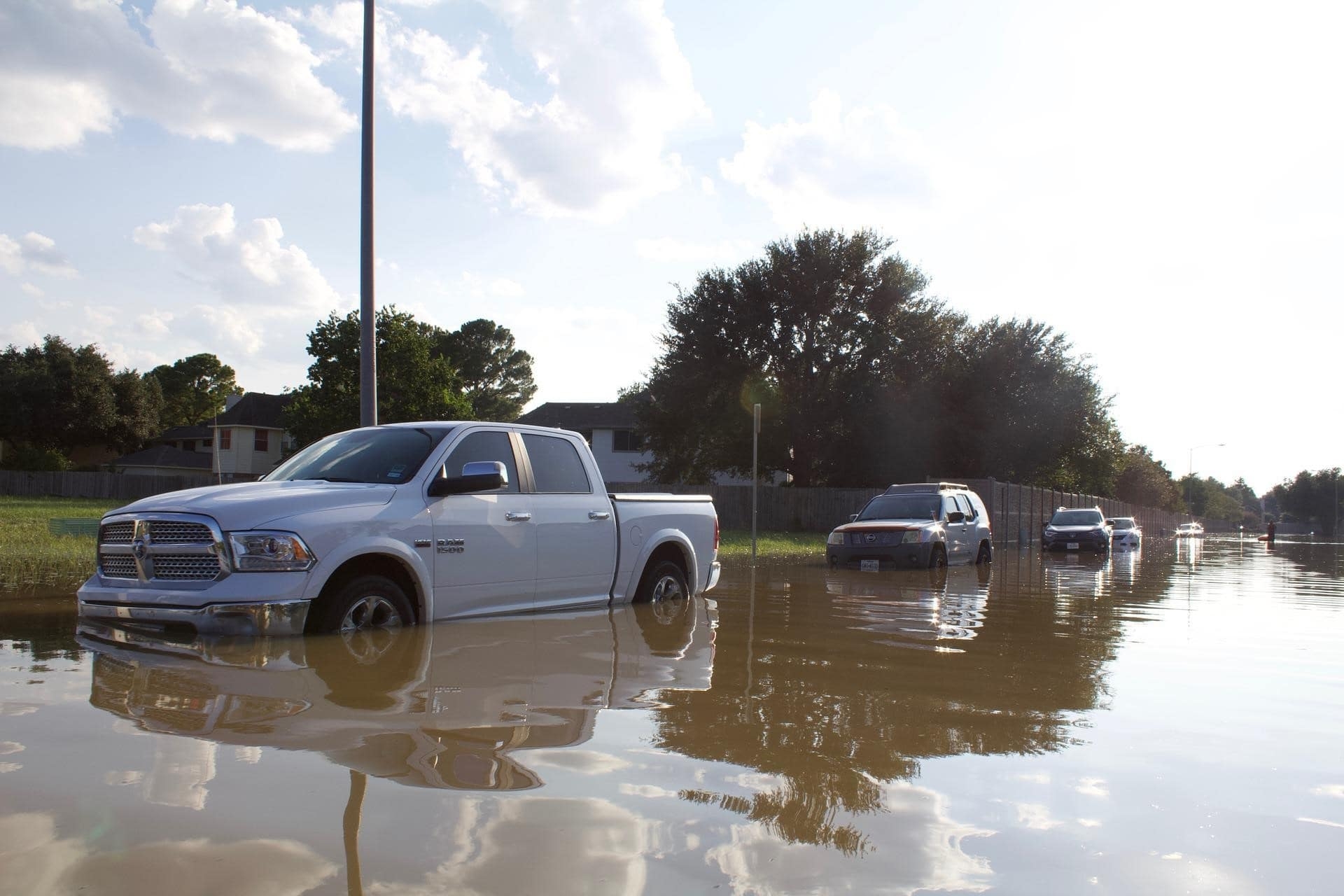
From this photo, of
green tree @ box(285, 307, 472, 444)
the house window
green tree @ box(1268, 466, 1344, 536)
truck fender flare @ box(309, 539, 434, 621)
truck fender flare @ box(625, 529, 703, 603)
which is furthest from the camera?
green tree @ box(1268, 466, 1344, 536)

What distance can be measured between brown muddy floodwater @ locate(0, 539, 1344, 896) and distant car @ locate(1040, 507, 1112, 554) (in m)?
A: 22.4

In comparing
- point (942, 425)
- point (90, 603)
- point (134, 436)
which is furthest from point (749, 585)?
point (134, 436)

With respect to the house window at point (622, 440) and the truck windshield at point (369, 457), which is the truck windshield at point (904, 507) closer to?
the truck windshield at point (369, 457)

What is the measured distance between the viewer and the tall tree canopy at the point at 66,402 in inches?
2643

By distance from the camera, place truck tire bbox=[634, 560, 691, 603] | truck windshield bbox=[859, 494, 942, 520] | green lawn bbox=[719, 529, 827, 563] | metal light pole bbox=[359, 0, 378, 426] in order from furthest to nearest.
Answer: green lawn bbox=[719, 529, 827, 563], truck windshield bbox=[859, 494, 942, 520], metal light pole bbox=[359, 0, 378, 426], truck tire bbox=[634, 560, 691, 603]

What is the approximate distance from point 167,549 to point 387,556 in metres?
1.33

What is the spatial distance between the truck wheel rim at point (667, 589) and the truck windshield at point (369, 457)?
8.56ft

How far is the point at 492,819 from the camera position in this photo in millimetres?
3734

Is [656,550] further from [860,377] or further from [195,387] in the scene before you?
[195,387]

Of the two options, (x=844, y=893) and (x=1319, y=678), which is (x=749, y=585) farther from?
(x=844, y=893)

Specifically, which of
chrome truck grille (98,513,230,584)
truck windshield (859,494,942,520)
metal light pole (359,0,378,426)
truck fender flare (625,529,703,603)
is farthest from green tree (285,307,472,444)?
chrome truck grille (98,513,230,584)

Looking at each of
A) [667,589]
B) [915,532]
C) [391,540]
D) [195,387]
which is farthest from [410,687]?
[195,387]

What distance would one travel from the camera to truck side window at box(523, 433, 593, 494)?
898cm

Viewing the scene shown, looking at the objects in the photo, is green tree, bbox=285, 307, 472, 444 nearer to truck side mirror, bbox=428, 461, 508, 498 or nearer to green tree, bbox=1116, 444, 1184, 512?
truck side mirror, bbox=428, 461, 508, 498
